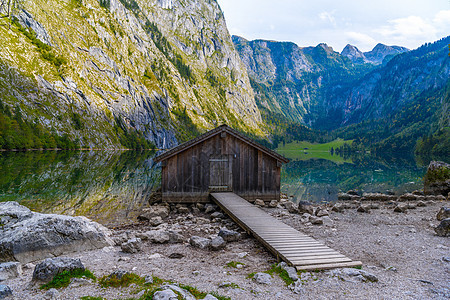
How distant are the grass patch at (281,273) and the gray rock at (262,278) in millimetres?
392

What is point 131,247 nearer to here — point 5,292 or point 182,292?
point 5,292

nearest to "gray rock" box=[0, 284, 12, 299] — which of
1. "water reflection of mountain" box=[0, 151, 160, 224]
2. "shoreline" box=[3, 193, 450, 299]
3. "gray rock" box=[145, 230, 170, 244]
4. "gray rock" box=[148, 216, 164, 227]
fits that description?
"shoreline" box=[3, 193, 450, 299]

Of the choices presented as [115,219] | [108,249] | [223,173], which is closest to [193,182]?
[223,173]

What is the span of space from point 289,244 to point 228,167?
12.1m

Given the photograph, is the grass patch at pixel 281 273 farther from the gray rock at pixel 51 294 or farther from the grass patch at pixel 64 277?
the gray rock at pixel 51 294

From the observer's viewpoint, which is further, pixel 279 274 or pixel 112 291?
pixel 279 274

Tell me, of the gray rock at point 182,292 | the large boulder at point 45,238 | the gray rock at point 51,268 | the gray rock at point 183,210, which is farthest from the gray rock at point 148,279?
the gray rock at point 183,210

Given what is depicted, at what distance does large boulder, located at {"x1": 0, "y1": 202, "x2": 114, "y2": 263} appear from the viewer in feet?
36.0

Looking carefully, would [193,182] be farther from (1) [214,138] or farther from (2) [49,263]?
(2) [49,263]

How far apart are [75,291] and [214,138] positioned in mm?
16276

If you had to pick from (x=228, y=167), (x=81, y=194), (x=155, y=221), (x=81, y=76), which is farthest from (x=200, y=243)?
(x=81, y=76)

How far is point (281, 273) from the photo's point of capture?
30.3 feet

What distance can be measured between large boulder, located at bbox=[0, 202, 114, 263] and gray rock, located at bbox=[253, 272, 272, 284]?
7.35 metres

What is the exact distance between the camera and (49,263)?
8547 millimetres
